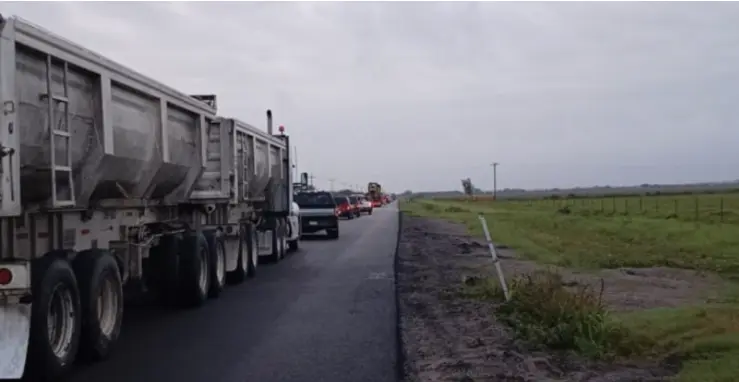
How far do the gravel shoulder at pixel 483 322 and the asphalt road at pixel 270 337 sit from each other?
0.40 metres

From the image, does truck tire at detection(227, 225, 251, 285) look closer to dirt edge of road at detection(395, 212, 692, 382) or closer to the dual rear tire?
dirt edge of road at detection(395, 212, 692, 382)

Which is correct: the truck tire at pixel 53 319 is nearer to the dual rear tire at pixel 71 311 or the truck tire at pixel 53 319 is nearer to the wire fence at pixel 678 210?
the dual rear tire at pixel 71 311

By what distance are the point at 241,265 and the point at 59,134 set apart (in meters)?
9.97

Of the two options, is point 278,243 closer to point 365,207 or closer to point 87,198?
point 87,198

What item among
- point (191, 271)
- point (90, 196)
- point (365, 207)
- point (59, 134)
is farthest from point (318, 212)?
point (365, 207)

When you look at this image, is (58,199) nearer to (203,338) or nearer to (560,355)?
(203,338)

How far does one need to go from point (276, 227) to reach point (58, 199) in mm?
14644

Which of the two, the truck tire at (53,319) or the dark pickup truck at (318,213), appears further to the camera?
the dark pickup truck at (318,213)

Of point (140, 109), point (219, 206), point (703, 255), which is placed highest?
point (140, 109)

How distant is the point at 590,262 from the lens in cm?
2428

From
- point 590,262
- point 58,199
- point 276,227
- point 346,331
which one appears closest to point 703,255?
point 590,262

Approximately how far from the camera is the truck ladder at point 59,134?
807cm

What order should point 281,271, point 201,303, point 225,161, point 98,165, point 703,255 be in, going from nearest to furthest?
1. point 98,165
2. point 201,303
3. point 225,161
4. point 281,271
5. point 703,255

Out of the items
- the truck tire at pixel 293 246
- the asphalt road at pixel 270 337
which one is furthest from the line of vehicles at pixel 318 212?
the asphalt road at pixel 270 337
